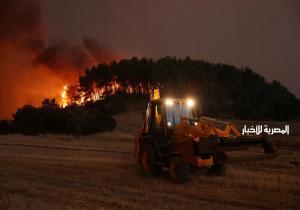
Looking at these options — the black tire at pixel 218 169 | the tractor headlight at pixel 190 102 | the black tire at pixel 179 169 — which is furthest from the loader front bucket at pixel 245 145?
the tractor headlight at pixel 190 102

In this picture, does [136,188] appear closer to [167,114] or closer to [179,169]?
[179,169]

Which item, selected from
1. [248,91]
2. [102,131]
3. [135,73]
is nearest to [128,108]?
[135,73]

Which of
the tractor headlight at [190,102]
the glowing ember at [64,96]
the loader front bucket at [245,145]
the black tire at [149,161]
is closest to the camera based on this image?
the loader front bucket at [245,145]

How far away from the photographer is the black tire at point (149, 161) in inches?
623

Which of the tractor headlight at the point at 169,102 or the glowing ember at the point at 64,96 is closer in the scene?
the tractor headlight at the point at 169,102

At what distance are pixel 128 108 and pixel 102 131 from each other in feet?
55.4

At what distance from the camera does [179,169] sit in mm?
14328

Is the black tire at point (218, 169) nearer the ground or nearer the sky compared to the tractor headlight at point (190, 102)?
nearer the ground

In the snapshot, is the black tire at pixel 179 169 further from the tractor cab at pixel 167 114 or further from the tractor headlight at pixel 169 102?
the tractor headlight at pixel 169 102

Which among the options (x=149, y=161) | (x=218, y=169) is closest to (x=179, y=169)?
(x=218, y=169)

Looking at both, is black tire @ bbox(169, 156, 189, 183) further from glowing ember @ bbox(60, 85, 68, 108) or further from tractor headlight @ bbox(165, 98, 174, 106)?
glowing ember @ bbox(60, 85, 68, 108)

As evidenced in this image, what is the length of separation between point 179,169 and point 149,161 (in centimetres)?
198

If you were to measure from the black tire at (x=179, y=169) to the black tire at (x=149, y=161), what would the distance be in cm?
111

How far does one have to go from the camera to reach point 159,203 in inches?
442
